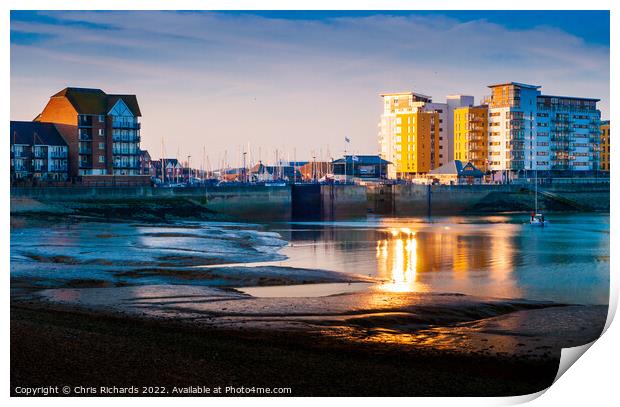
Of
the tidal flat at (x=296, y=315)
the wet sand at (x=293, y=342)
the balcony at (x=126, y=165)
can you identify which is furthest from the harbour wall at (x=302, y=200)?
the wet sand at (x=293, y=342)

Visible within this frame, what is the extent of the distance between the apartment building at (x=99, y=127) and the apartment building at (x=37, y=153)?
0.73 meters

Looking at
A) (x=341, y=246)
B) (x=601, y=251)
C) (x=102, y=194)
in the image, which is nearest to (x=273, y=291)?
(x=341, y=246)

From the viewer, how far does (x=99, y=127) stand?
44438 mm

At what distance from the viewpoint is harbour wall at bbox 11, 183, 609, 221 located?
34594mm

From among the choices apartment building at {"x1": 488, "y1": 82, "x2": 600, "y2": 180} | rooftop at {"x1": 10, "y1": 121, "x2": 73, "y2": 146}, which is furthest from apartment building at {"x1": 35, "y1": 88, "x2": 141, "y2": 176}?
apartment building at {"x1": 488, "y1": 82, "x2": 600, "y2": 180}

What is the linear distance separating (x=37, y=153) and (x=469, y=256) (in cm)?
2515

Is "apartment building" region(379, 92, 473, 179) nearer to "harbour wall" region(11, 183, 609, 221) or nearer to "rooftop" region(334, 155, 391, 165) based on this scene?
"rooftop" region(334, 155, 391, 165)

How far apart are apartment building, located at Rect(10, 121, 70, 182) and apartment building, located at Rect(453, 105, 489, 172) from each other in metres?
38.8

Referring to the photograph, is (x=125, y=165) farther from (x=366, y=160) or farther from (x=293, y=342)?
(x=366, y=160)

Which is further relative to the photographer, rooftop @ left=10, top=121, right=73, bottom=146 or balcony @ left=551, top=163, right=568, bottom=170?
balcony @ left=551, top=163, right=568, bottom=170

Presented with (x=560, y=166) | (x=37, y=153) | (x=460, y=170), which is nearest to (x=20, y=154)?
(x=37, y=153)
